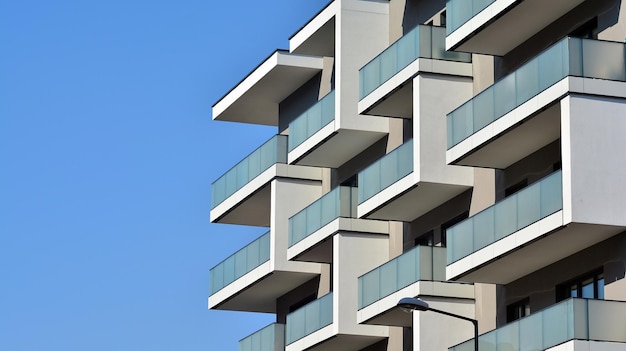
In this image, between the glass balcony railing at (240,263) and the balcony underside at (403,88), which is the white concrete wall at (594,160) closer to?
the balcony underside at (403,88)

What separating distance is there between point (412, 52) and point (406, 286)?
606cm

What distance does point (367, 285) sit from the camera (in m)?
47.2

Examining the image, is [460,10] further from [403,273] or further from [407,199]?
[403,273]

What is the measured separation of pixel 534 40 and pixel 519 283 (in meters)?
5.81

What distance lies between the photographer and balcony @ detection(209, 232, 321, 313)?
54906 millimetres

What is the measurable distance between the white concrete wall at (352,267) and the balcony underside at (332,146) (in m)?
2.82

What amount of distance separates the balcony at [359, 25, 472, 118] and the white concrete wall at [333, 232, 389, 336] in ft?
13.0

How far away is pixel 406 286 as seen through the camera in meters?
44.9

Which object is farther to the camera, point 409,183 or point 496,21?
point 409,183

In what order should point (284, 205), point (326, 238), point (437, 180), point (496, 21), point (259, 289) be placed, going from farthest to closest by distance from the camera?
1. point (259, 289)
2. point (284, 205)
3. point (326, 238)
4. point (437, 180)
5. point (496, 21)

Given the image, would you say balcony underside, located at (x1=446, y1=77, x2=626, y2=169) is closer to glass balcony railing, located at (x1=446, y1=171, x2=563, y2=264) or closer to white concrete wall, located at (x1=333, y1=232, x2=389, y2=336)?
glass balcony railing, located at (x1=446, y1=171, x2=563, y2=264)

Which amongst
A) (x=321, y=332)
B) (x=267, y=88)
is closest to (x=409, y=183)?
(x=321, y=332)

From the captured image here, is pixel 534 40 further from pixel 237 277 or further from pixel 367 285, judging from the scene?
pixel 237 277

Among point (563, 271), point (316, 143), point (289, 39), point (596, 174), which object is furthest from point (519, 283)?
point (289, 39)
